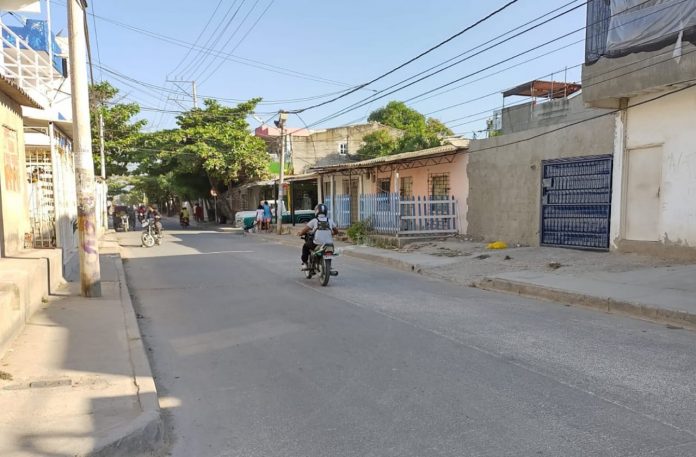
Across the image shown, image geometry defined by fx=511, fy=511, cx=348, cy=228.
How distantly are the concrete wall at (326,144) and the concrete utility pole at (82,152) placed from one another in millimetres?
34751

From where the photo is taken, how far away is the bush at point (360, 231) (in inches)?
759

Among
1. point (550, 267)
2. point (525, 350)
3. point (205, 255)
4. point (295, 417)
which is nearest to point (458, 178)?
point (550, 267)

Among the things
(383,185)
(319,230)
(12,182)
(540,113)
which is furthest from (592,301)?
(540,113)

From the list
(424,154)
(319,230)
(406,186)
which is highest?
(424,154)

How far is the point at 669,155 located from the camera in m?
10.6

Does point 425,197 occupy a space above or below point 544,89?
below

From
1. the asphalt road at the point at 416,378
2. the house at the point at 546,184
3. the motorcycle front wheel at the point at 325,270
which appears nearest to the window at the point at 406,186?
the house at the point at 546,184

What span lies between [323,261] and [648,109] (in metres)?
7.75

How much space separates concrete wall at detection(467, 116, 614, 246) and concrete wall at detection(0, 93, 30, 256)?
39.8ft

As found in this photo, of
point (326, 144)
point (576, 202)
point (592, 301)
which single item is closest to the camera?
point (592, 301)

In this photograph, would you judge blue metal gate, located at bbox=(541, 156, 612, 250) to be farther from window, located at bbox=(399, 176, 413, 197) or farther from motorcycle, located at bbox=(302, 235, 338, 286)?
window, located at bbox=(399, 176, 413, 197)

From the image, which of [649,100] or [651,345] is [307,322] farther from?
[649,100]

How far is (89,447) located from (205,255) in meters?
13.6

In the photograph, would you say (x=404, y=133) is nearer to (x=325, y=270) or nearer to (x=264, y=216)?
(x=264, y=216)
